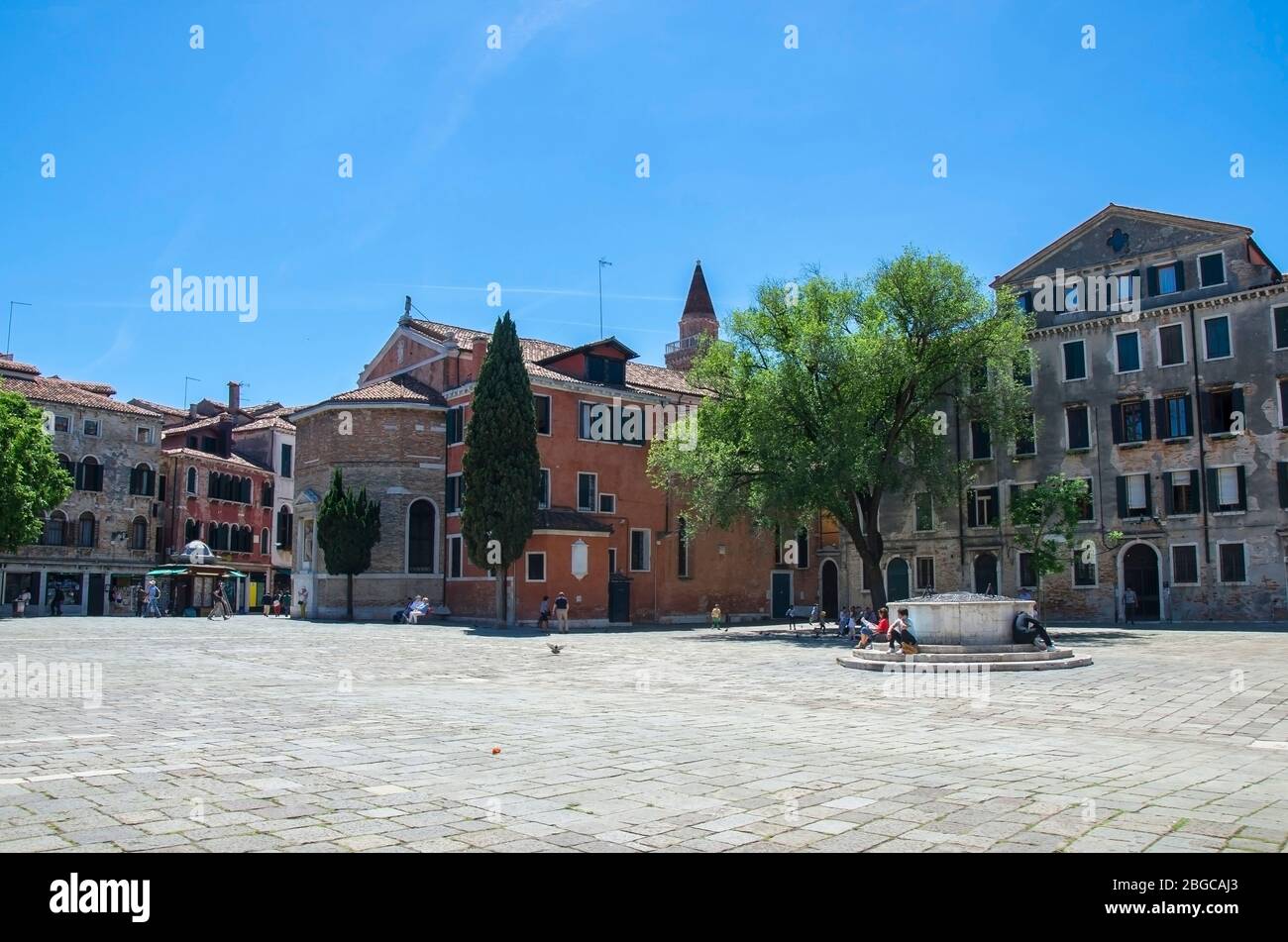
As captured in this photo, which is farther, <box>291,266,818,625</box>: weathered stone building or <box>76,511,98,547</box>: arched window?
<box>76,511,98,547</box>: arched window

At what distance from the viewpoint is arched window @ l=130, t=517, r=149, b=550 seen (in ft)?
186

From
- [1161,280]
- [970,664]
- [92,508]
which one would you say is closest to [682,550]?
[1161,280]

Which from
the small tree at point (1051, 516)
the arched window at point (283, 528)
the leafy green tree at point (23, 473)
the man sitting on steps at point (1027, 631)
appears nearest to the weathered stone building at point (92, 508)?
the leafy green tree at point (23, 473)

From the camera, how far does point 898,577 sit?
1810 inches

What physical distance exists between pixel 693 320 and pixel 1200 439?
44.3 metres

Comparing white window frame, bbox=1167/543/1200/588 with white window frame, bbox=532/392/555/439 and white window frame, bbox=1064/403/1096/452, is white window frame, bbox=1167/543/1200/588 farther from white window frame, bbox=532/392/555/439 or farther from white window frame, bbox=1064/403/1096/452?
white window frame, bbox=532/392/555/439

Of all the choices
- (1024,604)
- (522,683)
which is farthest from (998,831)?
(1024,604)

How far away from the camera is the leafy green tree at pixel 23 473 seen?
41.8 metres

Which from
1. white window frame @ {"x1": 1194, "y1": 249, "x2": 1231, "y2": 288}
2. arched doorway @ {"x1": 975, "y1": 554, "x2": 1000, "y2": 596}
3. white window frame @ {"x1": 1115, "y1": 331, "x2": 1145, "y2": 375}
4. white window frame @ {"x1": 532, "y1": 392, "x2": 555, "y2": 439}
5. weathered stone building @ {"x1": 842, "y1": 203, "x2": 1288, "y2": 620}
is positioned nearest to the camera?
weathered stone building @ {"x1": 842, "y1": 203, "x2": 1288, "y2": 620}

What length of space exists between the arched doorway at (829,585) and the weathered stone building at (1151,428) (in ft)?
22.5

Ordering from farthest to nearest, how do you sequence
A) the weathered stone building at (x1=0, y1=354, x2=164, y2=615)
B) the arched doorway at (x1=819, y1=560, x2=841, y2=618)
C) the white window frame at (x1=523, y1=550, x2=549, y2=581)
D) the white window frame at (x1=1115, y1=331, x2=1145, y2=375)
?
the weathered stone building at (x1=0, y1=354, x2=164, y2=615) → the arched doorway at (x1=819, y1=560, x2=841, y2=618) → the white window frame at (x1=1115, y1=331, x2=1145, y2=375) → the white window frame at (x1=523, y1=550, x2=549, y2=581)

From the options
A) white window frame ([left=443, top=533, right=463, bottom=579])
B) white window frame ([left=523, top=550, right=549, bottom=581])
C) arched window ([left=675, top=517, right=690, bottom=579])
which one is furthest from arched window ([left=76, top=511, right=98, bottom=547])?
arched window ([left=675, top=517, right=690, bottom=579])

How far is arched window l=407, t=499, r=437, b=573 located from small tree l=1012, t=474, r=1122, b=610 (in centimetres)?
2434

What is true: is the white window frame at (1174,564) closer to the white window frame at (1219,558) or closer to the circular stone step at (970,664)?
the white window frame at (1219,558)
